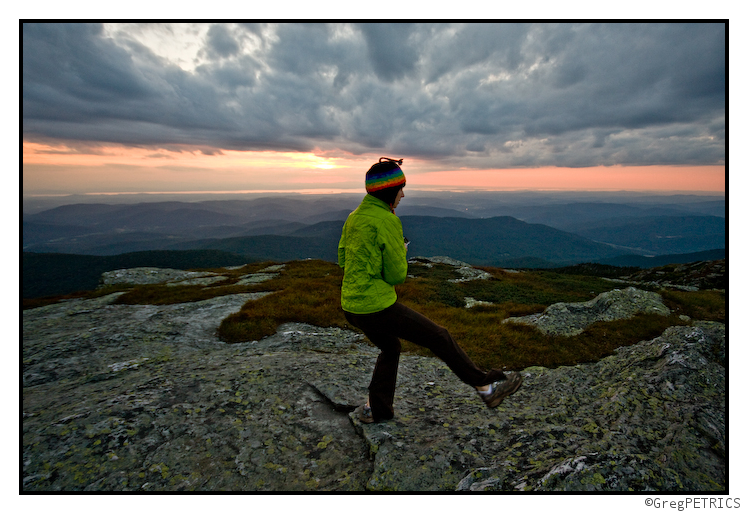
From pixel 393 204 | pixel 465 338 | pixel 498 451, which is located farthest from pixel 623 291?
pixel 393 204

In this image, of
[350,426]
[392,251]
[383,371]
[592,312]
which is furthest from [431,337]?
[592,312]

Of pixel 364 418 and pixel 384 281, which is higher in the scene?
pixel 384 281

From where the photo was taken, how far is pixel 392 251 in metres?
5.21

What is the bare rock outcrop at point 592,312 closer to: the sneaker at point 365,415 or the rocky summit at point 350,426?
the rocky summit at point 350,426

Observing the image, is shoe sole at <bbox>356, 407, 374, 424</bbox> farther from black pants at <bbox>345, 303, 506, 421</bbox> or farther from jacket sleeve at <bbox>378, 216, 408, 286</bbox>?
jacket sleeve at <bbox>378, 216, 408, 286</bbox>

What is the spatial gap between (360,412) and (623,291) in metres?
21.7

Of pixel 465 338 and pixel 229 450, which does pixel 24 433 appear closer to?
pixel 229 450

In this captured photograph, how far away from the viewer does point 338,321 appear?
15727 mm

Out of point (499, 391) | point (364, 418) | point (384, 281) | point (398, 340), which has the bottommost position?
point (364, 418)

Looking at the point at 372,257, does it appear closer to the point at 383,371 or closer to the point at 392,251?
the point at 392,251

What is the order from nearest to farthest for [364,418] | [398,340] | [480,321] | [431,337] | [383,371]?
[431,337], [398,340], [383,371], [364,418], [480,321]

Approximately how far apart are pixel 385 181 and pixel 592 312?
1838cm

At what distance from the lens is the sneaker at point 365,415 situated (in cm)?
644

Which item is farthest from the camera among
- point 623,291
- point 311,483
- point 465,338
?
point 623,291
